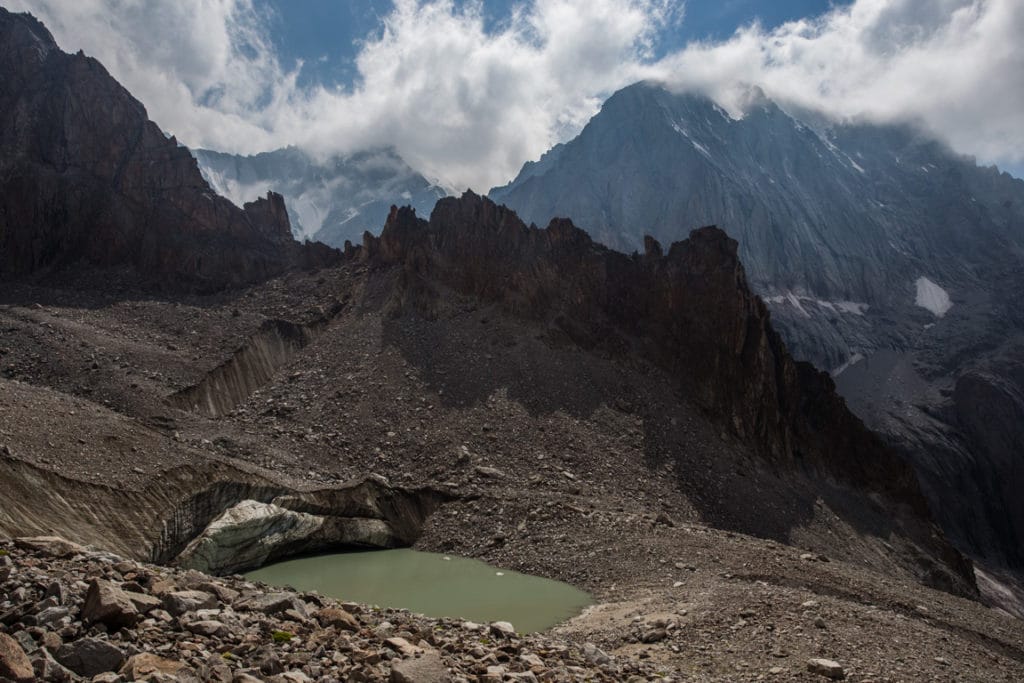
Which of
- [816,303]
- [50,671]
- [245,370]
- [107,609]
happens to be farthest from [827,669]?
[816,303]

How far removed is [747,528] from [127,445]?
32.2 metres

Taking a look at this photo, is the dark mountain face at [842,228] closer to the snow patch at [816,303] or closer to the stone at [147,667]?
the snow patch at [816,303]

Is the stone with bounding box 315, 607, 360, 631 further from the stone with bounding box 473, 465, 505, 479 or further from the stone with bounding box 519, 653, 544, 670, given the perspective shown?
the stone with bounding box 473, 465, 505, 479

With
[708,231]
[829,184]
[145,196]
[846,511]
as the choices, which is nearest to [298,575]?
[846,511]

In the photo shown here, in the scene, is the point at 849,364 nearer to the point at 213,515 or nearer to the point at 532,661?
the point at 213,515

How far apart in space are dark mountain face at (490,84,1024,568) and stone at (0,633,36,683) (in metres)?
123

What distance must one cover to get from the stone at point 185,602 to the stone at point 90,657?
6.26 feet

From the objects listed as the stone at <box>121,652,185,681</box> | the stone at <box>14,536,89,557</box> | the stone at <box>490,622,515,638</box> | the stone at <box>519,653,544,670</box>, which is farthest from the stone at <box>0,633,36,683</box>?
the stone at <box>490,622,515,638</box>

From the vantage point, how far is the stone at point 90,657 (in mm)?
8234

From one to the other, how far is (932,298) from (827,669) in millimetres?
171258

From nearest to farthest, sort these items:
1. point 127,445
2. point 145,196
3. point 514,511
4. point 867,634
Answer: point 867,634, point 127,445, point 514,511, point 145,196

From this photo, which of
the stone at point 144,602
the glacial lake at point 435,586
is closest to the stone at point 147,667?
the stone at point 144,602

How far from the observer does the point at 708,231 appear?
6425cm

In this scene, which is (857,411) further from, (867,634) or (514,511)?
(867,634)
